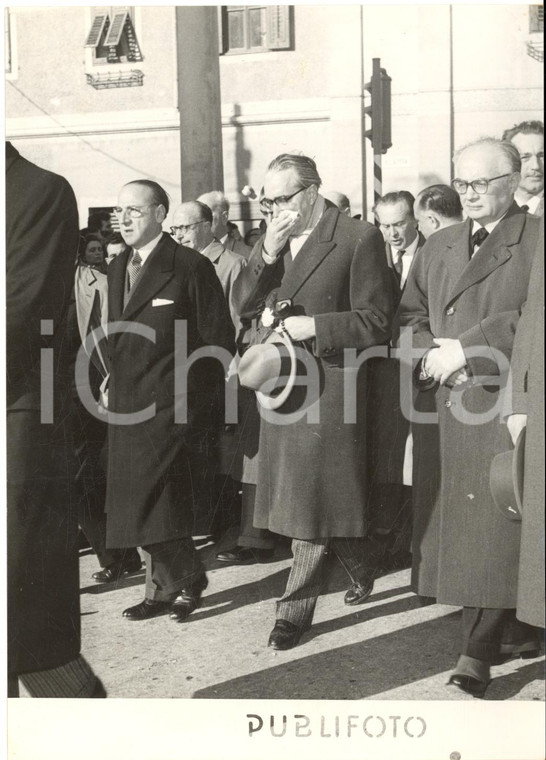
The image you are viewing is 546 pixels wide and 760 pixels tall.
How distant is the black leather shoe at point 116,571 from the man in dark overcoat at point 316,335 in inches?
24.5

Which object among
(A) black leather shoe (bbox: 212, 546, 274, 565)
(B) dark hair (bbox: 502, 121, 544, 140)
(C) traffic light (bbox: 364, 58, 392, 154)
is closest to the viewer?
(B) dark hair (bbox: 502, 121, 544, 140)

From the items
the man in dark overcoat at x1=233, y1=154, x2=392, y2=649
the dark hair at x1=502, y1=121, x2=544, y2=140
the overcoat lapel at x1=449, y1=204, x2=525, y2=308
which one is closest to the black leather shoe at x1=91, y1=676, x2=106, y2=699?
the man in dark overcoat at x1=233, y1=154, x2=392, y2=649

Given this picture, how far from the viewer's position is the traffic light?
4.09 m

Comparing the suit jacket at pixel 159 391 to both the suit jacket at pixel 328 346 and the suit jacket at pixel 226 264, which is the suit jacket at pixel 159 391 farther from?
the suit jacket at pixel 328 346

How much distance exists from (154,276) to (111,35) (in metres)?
0.95

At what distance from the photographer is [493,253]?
397 centimetres

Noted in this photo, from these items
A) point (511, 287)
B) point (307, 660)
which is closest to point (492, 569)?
point (307, 660)

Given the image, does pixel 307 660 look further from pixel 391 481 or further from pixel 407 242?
pixel 407 242

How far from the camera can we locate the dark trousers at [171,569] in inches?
169

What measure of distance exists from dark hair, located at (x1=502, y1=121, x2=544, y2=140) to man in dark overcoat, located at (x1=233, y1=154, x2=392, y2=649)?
0.63m

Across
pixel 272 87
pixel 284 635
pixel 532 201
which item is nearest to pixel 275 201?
pixel 272 87

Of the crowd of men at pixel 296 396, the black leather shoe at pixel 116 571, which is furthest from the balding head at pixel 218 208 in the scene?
the black leather shoe at pixel 116 571

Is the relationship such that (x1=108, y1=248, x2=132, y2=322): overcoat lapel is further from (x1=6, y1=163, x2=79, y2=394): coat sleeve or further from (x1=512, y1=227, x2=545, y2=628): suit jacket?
(x1=512, y1=227, x2=545, y2=628): suit jacket

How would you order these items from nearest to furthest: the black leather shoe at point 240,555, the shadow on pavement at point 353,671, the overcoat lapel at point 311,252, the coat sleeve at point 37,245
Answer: the coat sleeve at point 37,245
the shadow on pavement at point 353,671
the overcoat lapel at point 311,252
the black leather shoe at point 240,555
